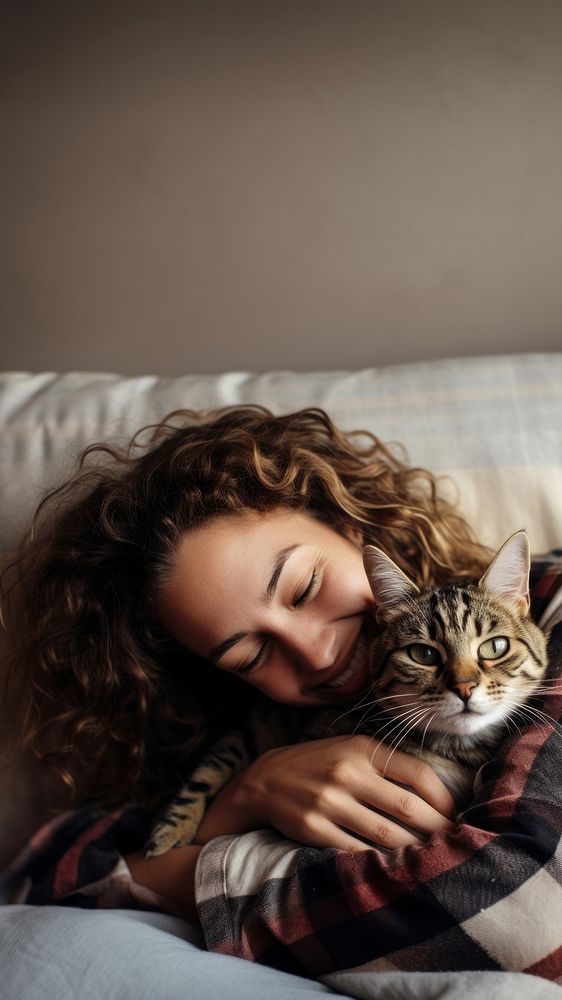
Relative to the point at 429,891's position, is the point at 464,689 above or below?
above

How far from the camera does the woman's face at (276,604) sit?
101 centimetres

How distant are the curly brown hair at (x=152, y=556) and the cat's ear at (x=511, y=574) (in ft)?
0.87

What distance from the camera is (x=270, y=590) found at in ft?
3.32

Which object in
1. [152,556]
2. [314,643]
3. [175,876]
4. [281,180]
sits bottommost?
[175,876]

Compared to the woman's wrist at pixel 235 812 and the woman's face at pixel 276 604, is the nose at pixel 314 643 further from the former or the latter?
the woman's wrist at pixel 235 812

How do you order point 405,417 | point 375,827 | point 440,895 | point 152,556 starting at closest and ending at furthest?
point 440,895 → point 375,827 → point 152,556 → point 405,417

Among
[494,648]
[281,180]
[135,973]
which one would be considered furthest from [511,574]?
[281,180]

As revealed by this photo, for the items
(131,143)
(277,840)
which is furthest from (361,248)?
(277,840)

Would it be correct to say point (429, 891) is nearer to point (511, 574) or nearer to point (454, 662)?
point (454, 662)

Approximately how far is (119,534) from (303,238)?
696mm

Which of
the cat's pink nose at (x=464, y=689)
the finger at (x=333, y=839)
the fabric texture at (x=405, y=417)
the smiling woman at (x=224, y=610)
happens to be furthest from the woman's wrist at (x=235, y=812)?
the fabric texture at (x=405, y=417)

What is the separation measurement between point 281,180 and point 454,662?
3.27 ft

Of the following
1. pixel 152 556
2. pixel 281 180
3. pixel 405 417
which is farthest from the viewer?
pixel 281 180

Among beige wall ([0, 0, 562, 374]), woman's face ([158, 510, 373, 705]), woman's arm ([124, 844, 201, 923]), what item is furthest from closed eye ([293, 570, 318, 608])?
beige wall ([0, 0, 562, 374])
